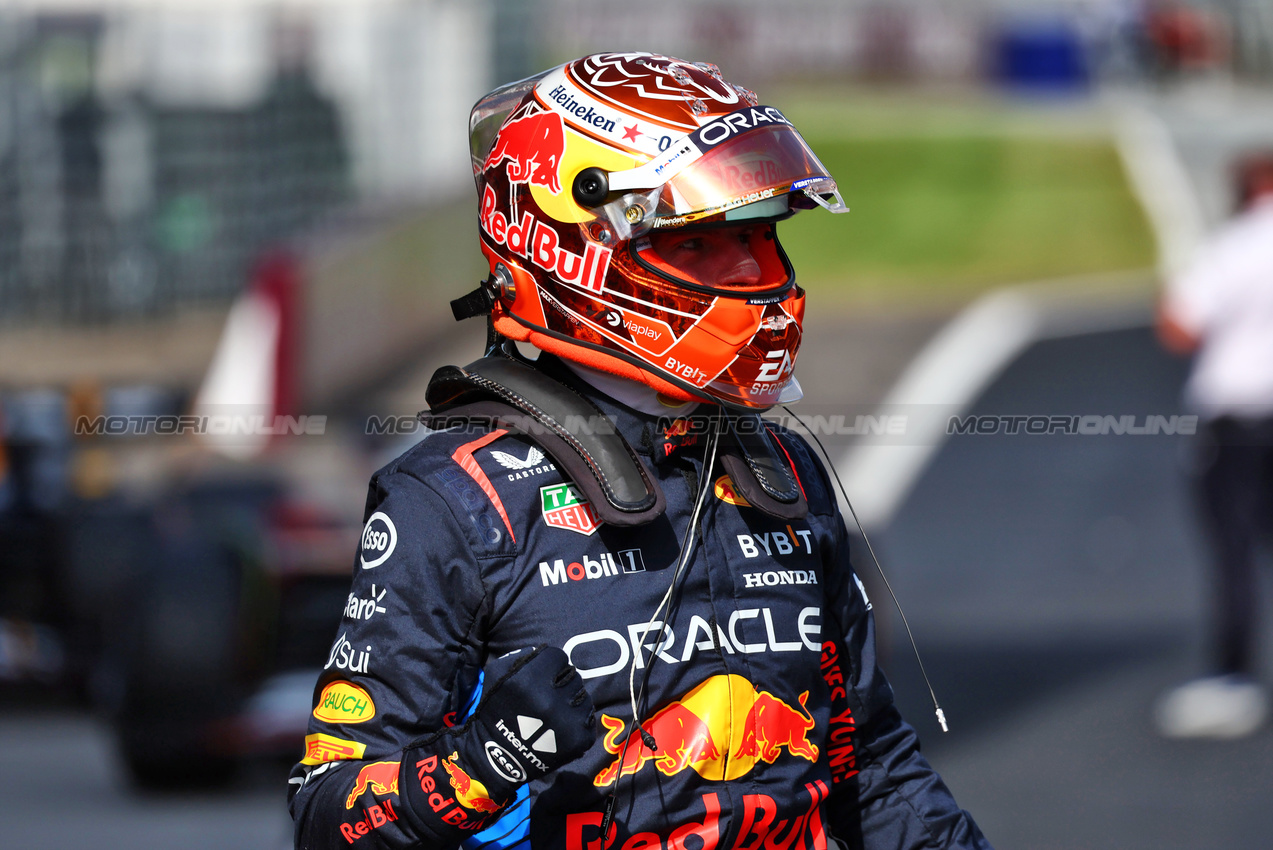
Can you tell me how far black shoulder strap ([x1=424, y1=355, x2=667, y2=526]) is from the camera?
2014 mm

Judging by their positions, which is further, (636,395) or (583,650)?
(636,395)

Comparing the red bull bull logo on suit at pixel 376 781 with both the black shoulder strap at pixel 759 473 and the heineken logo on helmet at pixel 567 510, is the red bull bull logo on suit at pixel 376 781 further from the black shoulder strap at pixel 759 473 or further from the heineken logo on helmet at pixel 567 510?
the black shoulder strap at pixel 759 473

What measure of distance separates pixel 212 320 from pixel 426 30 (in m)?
3.23

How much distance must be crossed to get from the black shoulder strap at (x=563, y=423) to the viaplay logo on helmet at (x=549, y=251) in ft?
0.47

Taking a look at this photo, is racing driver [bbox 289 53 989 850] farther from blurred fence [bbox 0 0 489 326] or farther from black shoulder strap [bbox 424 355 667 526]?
blurred fence [bbox 0 0 489 326]

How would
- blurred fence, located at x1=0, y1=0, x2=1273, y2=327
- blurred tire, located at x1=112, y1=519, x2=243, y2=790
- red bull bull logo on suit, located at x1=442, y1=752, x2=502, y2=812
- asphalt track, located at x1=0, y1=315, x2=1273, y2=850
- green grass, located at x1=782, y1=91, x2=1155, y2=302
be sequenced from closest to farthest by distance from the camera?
red bull bull logo on suit, located at x1=442, y1=752, x2=502, y2=812, asphalt track, located at x1=0, y1=315, x2=1273, y2=850, blurred tire, located at x1=112, y1=519, x2=243, y2=790, blurred fence, located at x1=0, y1=0, x2=1273, y2=327, green grass, located at x1=782, y1=91, x2=1155, y2=302

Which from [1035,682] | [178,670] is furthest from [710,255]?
[1035,682]

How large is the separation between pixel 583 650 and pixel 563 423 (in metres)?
0.30

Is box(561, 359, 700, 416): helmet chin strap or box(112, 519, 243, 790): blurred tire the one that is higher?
box(561, 359, 700, 416): helmet chin strap

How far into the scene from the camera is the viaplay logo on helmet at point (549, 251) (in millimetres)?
2160

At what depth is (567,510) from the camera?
2051 mm

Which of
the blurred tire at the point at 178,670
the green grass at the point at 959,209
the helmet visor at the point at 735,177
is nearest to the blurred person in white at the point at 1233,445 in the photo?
the blurred tire at the point at 178,670

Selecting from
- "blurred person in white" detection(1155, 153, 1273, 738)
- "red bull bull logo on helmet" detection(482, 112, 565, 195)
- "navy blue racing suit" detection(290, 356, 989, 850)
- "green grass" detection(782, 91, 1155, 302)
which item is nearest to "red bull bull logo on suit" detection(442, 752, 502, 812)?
"navy blue racing suit" detection(290, 356, 989, 850)

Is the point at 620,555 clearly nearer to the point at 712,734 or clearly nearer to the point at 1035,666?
the point at 712,734
